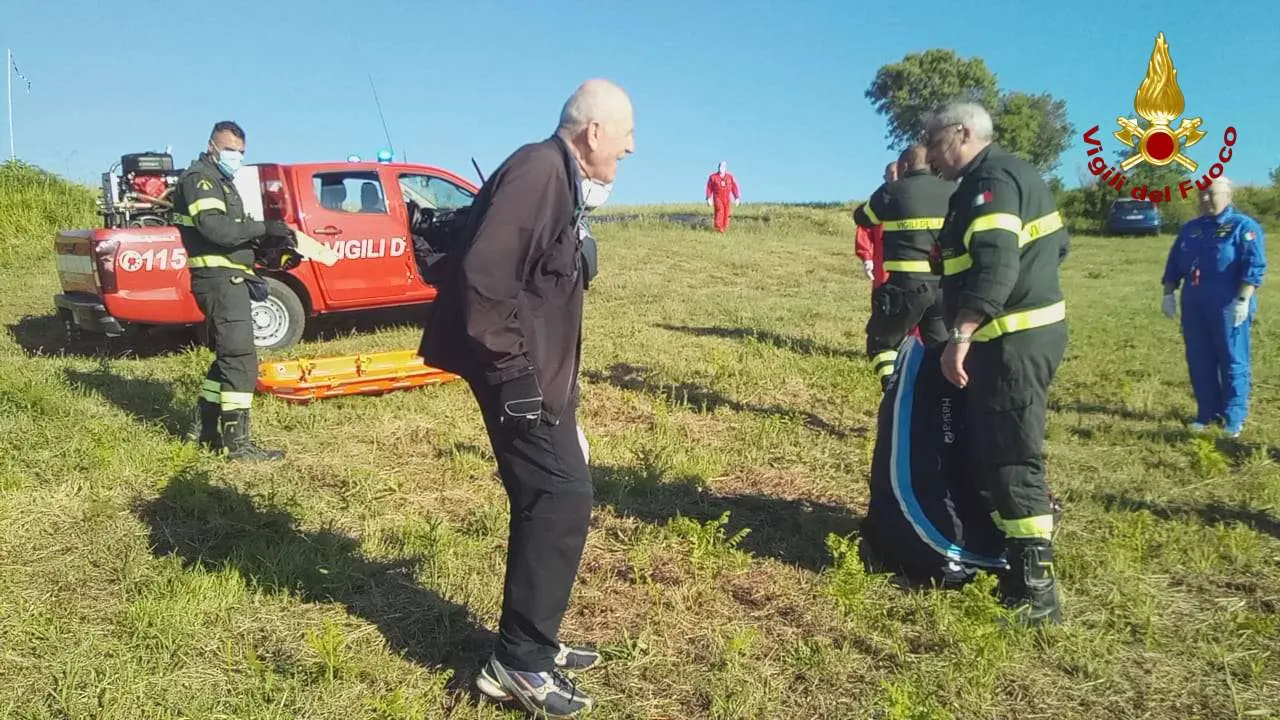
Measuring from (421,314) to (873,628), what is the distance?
25.2 ft

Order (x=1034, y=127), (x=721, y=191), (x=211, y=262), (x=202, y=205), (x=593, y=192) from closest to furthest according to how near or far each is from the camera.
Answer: (x=593, y=192) < (x=202, y=205) < (x=211, y=262) < (x=721, y=191) < (x=1034, y=127)

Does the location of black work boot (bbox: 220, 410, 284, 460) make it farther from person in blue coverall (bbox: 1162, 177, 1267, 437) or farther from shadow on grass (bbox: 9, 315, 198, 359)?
person in blue coverall (bbox: 1162, 177, 1267, 437)

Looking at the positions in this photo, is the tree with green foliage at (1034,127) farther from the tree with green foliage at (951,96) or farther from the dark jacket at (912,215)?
the dark jacket at (912,215)

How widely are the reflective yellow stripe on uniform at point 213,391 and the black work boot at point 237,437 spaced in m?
0.11

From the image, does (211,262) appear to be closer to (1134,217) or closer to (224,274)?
(224,274)

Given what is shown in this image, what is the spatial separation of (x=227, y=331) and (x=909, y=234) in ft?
13.5

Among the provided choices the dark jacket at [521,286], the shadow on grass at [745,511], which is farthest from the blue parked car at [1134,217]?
the dark jacket at [521,286]

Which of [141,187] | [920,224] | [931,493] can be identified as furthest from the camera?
[141,187]

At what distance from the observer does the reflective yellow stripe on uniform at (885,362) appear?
5.55m

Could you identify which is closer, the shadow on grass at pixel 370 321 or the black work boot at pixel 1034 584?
the black work boot at pixel 1034 584

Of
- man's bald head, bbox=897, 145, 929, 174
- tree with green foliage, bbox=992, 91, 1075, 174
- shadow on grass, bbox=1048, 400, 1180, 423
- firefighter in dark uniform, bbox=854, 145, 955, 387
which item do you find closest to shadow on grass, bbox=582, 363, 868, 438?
firefighter in dark uniform, bbox=854, 145, 955, 387

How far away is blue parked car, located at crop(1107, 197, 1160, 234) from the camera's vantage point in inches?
1032

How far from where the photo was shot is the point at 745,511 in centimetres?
445

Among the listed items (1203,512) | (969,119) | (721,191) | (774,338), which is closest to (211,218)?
(969,119)
